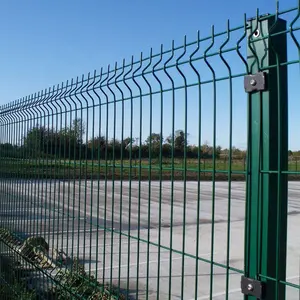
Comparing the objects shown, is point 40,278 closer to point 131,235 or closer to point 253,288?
point 131,235

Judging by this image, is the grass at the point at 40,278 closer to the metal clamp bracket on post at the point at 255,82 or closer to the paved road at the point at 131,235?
the paved road at the point at 131,235

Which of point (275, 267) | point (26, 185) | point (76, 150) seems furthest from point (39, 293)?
point (275, 267)

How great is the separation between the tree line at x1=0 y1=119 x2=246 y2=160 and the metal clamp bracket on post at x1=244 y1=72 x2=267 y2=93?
0.33 m

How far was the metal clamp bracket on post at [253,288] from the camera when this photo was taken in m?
2.14

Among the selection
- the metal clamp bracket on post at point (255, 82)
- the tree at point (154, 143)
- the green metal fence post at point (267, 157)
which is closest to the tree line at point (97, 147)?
the tree at point (154, 143)

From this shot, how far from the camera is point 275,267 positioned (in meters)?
2.21

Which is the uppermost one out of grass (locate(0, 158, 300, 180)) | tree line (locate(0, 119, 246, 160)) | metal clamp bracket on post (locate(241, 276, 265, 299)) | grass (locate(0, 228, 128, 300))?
tree line (locate(0, 119, 246, 160))

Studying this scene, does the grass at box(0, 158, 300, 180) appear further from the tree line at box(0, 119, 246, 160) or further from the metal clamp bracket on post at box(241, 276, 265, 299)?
the metal clamp bracket on post at box(241, 276, 265, 299)

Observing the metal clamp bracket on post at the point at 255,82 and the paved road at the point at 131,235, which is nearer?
the metal clamp bracket on post at the point at 255,82

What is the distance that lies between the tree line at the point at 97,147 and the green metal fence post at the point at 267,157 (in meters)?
0.19

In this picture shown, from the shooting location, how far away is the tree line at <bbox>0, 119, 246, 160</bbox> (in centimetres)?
273

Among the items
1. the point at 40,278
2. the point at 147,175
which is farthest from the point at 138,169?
the point at 40,278

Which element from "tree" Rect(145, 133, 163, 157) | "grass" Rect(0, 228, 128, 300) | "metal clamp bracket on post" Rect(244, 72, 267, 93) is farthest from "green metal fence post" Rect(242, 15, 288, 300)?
"grass" Rect(0, 228, 128, 300)

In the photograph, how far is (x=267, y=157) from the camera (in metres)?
2.19
